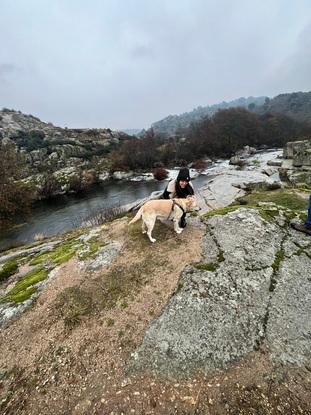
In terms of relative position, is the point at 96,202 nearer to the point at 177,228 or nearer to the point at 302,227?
the point at 177,228

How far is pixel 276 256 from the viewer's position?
7098 millimetres

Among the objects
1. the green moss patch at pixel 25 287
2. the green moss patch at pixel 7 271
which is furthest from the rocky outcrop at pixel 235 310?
the green moss patch at pixel 7 271

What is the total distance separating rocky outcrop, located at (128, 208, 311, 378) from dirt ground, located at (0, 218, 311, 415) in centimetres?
23

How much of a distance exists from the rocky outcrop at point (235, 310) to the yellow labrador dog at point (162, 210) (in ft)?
4.36

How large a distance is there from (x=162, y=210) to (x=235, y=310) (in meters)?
3.79

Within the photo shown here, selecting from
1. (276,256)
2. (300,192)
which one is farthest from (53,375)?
(300,192)

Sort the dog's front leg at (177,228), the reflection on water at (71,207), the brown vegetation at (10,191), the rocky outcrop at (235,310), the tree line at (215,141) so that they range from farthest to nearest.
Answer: the tree line at (215,141), the reflection on water at (71,207), the brown vegetation at (10,191), the dog's front leg at (177,228), the rocky outcrop at (235,310)

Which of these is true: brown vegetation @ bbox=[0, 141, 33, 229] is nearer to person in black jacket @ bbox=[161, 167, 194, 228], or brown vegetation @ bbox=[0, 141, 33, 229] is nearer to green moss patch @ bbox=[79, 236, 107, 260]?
green moss patch @ bbox=[79, 236, 107, 260]

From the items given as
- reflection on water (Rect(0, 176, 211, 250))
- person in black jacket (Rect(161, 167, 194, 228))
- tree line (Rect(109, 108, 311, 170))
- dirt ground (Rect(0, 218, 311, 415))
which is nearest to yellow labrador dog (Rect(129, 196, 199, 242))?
person in black jacket (Rect(161, 167, 194, 228))

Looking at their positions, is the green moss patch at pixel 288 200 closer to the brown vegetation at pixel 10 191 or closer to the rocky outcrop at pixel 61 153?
the brown vegetation at pixel 10 191

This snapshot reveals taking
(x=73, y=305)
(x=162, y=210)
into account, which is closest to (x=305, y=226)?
(x=162, y=210)

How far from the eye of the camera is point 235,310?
5477 mm

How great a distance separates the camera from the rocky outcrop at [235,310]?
15.1ft

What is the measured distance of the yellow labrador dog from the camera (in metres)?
7.98
